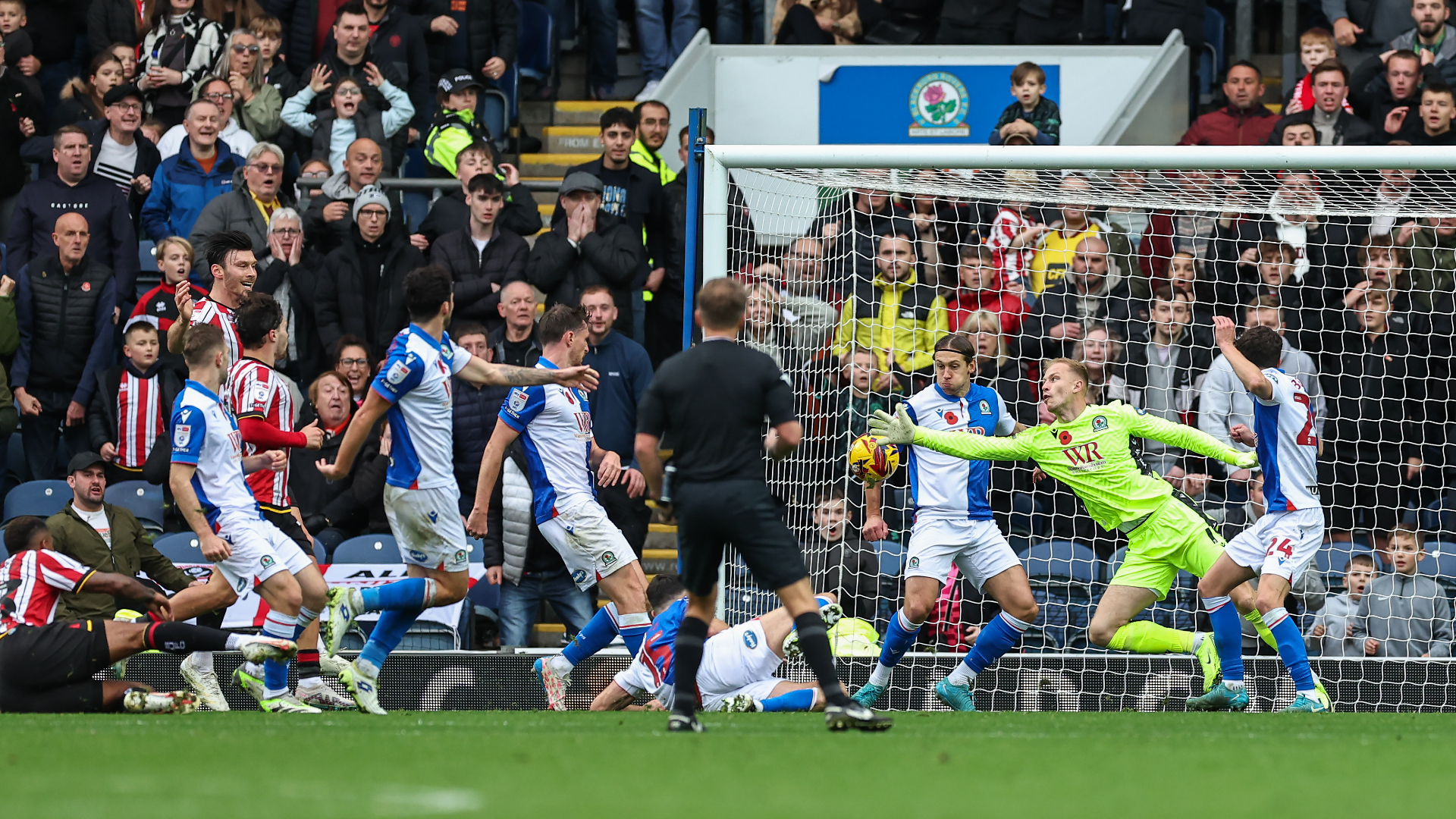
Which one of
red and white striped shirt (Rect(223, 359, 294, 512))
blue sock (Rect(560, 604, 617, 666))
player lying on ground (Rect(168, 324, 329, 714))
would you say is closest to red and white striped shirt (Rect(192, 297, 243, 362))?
red and white striped shirt (Rect(223, 359, 294, 512))

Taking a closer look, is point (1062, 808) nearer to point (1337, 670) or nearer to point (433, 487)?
point (433, 487)

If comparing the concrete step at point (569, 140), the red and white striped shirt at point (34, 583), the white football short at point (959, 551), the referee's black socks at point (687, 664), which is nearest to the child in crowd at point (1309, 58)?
the white football short at point (959, 551)

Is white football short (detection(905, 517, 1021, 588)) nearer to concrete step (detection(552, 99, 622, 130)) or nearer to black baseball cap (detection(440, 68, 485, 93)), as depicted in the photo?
black baseball cap (detection(440, 68, 485, 93))

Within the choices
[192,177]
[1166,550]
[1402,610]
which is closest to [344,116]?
[192,177]

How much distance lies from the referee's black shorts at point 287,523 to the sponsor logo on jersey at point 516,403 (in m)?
1.51

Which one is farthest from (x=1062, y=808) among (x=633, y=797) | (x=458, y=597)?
(x=458, y=597)

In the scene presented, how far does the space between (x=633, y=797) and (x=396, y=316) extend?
8.20 m

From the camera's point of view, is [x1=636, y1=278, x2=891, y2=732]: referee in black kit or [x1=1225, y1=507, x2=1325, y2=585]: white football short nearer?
[x1=636, y1=278, x2=891, y2=732]: referee in black kit

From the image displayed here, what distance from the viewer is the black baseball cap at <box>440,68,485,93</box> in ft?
45.7

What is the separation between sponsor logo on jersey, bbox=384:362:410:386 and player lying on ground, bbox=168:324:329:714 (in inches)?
35.7

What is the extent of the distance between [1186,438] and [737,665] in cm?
274

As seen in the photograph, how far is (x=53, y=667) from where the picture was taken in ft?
28.5

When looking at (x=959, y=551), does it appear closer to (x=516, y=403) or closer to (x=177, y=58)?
(x=516, y=403)

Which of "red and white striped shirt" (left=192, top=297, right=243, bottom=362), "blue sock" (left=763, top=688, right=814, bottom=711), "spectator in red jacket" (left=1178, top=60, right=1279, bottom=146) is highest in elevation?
"spectator in red jacket" (left=1178, top=60, right=1279, bottom=146)
